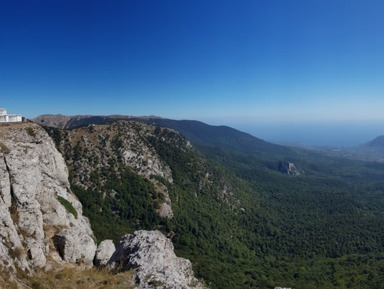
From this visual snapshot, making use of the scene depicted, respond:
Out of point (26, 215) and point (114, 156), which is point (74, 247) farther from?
point (114, 156)

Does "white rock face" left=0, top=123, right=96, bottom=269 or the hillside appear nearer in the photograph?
"white rock face" left=0, top=123, right=96, bottom=269

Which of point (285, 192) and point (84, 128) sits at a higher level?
point (84, 128)

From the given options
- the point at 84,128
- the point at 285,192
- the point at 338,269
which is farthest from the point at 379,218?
the point at 84,128

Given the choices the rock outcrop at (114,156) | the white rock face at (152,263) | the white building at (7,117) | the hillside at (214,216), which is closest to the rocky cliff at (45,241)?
the white rock face at (152,263)

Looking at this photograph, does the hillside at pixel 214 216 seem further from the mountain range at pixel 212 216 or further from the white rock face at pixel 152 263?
the white rock face at pixel 152 263

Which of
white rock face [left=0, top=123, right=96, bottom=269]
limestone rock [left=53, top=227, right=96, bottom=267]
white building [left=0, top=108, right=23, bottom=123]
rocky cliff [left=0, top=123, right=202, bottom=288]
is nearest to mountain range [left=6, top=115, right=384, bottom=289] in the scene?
white building [left=0, top=108, right=23, bottom=123]

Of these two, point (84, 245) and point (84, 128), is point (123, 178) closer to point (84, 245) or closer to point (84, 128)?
point (84, 128)

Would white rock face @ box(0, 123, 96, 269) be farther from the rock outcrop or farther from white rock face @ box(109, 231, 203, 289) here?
the rock outcrop

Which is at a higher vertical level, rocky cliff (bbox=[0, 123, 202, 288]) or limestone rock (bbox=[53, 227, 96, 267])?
rocky cliff (bbox=[0, 123, 202, 288])
